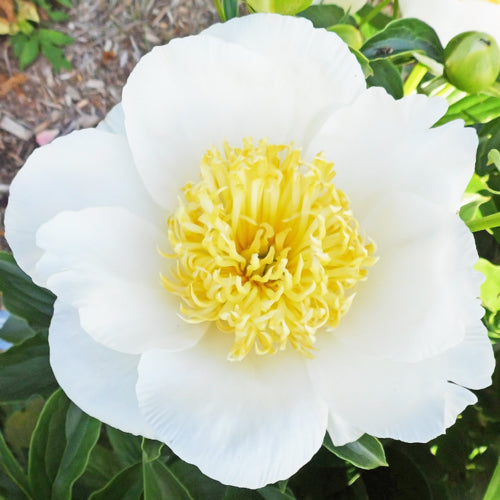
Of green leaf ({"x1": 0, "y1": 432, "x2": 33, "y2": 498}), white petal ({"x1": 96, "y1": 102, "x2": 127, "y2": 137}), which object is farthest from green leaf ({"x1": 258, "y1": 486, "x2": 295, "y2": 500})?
white petal ({"x1": 96, "y1": 102, "x2": 127, "y2": 137})

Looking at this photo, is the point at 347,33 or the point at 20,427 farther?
the point at 20,427

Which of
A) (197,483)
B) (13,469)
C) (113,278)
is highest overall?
(113,278)

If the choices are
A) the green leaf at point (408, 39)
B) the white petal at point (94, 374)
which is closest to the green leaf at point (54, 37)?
the green leaf at point (408, 39)

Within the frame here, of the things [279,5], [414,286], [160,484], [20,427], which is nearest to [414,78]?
[279,5]

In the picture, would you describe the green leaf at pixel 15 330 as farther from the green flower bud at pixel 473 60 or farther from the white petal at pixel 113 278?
the green flower bud at pixel 473 60

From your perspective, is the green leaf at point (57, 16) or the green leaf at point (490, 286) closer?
the green leaf at point (490, 286)

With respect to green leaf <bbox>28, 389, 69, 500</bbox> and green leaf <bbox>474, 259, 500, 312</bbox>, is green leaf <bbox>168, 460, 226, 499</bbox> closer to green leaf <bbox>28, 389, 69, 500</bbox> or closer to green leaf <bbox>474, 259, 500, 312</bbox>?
green leaf <bbox>28, 389, 69, 500</bbox>

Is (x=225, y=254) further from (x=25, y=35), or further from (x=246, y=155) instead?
(x=25, y=35)

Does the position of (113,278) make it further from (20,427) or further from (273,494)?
(20,427)
